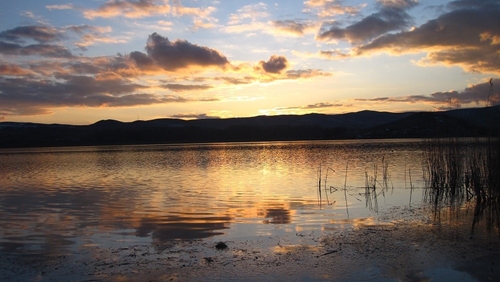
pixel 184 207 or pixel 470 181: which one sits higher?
pixel 470 181

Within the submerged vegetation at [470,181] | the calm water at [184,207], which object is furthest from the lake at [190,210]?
the submerged vegetation at [470,181]

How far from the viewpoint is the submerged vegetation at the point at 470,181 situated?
45.5 ft

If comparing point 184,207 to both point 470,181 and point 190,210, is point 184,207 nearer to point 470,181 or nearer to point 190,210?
point 190,210

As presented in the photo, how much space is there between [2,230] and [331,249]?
9.97 metres

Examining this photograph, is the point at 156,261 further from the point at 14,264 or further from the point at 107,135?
the point at 107,135

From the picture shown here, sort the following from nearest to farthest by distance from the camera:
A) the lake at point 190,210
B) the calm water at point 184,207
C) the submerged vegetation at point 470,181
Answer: the lake at point 190,210, the calm water at point 184,207, the submerged vegetation at point 470,181

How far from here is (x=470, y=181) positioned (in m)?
16.6

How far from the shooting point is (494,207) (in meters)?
13.9

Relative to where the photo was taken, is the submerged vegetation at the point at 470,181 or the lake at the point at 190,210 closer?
the lake at the point at 190,210

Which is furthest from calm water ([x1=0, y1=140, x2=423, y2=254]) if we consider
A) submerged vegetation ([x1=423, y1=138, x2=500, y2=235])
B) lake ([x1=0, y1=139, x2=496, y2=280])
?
submerged vegetation ([x1=423, y1=138, x2=500, y2=235])

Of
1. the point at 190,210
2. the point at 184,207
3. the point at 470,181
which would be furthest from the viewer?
the point at 470,181

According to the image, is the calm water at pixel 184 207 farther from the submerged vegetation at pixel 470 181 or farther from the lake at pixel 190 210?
the submerged vegetation at pixel 470 181

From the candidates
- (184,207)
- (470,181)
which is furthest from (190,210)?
(470,181)

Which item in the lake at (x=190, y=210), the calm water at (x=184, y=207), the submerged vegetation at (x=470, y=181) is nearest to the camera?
the lake at (x=190, y=210)
